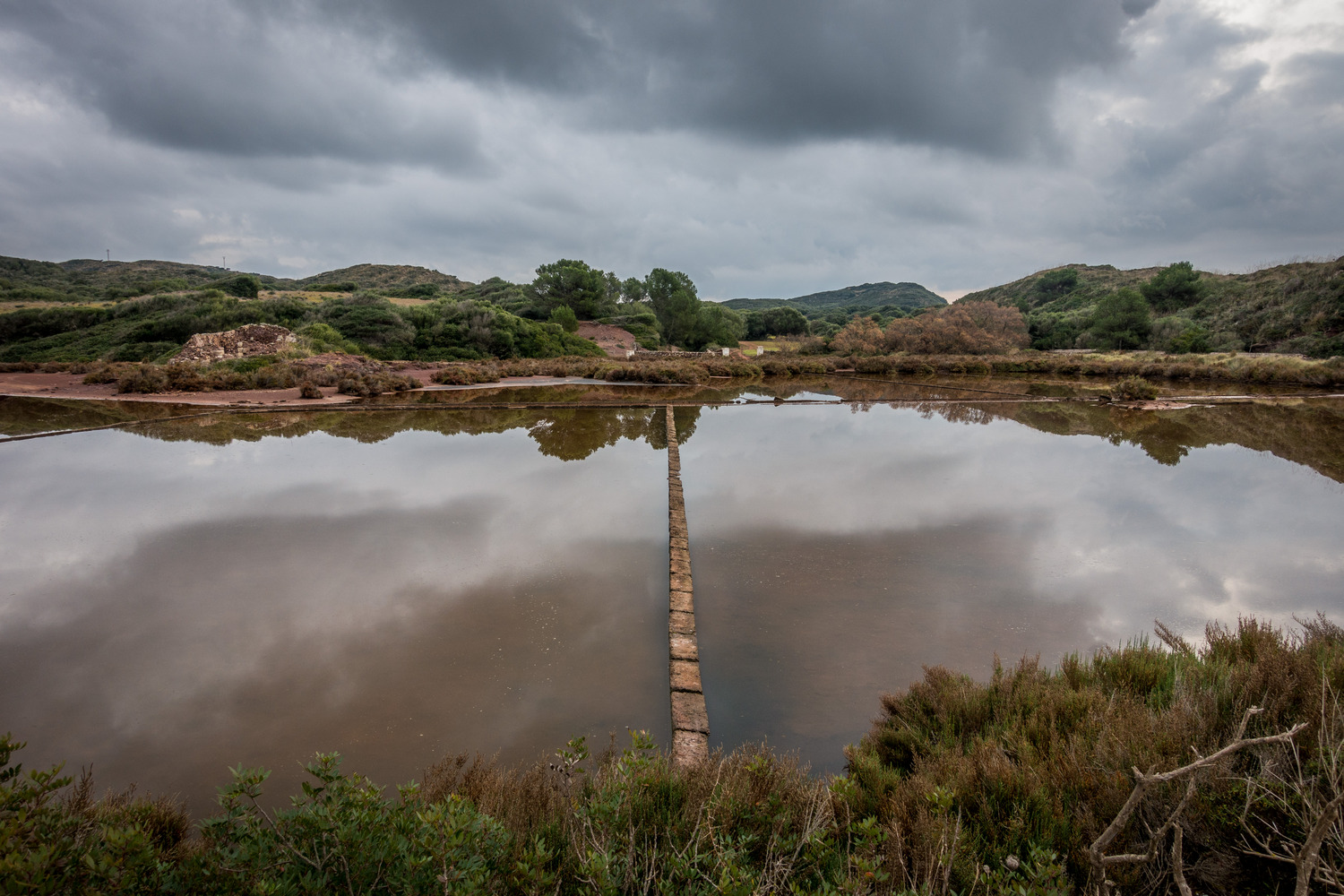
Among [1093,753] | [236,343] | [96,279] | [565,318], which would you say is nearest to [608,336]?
[565,318]

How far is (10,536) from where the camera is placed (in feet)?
16.3

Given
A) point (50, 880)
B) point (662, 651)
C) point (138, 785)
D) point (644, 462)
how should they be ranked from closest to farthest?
1. point (50, 880)
2. point (138, 785)
3. point (662, 651)
4. point (644, 462)

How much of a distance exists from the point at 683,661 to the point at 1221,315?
145ft

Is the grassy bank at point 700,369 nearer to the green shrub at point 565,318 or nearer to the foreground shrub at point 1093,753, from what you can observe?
the green shrub at point 565,318

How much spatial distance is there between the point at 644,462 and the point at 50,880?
22.6 ft

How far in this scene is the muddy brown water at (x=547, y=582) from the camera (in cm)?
280

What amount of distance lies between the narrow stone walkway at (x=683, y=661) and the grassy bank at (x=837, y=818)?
1.03 ft

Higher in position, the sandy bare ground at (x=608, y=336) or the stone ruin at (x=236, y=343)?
the sandy bare ground at (x=608, y=336)

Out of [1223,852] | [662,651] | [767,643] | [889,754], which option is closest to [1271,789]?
[1223,852]

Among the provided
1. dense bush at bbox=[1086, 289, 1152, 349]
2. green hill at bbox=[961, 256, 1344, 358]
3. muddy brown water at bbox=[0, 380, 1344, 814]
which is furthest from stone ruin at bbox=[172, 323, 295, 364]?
dense bush at bbox=[1086, 289, 1152, 349]

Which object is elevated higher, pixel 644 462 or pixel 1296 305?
pixel 1296 305

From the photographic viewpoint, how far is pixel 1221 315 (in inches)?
1270

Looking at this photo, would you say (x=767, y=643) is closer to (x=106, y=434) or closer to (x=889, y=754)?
(x=889, y=754)

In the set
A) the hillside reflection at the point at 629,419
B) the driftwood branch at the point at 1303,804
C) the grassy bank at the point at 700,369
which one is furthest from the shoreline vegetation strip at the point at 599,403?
the driftwood branch at the point at 1303,804
